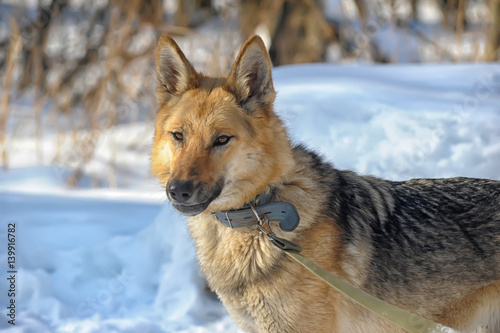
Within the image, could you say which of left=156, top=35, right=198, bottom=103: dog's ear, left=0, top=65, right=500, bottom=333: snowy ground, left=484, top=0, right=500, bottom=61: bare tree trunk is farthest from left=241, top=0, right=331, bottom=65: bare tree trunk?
left=156, top=35, right=198, bottom=103: dog's ear

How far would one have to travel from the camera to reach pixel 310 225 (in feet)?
7.94

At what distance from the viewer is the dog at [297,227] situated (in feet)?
7.63

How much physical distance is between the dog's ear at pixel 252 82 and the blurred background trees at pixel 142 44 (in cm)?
431

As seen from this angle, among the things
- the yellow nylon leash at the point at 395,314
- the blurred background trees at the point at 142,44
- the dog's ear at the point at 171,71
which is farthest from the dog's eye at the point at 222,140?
the blurred background trees at the point at 142,44

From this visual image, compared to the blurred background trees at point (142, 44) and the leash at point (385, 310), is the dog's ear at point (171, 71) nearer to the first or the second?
the leash at point (385, 310)

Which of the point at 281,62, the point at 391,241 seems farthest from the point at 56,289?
the point at 281,62

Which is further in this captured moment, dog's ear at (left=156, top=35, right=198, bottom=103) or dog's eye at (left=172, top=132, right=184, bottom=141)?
dog's ear at (left=156, top=35, right=198, bottom=103)

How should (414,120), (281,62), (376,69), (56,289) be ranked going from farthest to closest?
(281,62), (376,69), (414,120), (56,289)

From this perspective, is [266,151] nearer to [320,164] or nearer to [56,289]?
[320,164]

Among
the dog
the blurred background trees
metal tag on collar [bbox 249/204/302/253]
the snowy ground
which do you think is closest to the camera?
metal tag on collar [bbox 249/204/302/253]

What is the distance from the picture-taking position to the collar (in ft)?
7.72

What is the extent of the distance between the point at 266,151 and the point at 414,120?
8.08ft

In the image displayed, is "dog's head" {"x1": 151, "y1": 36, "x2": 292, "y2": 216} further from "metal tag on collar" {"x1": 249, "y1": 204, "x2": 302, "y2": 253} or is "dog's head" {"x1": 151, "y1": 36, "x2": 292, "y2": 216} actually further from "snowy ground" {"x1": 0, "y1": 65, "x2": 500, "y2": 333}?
"snowy ground" {"x1": 0, "y1": 65, "x2": 500, "y2": 333}

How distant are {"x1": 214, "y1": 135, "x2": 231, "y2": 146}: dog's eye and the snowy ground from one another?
112cm
